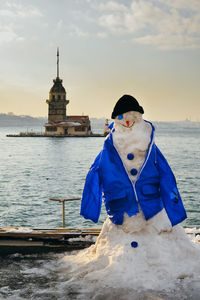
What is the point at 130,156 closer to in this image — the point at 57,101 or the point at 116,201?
the point at 116,201

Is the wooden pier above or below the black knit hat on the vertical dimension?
below

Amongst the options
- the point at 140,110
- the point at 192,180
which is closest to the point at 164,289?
the point at 140,110

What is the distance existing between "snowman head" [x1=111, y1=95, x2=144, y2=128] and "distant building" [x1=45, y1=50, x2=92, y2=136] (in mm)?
79608

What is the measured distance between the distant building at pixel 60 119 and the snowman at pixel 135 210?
79.7 m

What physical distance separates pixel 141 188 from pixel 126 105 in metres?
1.06

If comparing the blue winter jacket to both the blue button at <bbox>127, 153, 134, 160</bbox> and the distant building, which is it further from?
the distant building

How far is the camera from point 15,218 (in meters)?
16.4

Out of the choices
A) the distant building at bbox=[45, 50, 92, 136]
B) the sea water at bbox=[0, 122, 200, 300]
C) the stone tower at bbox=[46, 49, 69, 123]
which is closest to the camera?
the sea water at bbox=[0, 122, 200, 300]

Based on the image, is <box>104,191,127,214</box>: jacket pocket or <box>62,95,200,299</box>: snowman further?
<box>104,191,127,214</box>: jacket pocket

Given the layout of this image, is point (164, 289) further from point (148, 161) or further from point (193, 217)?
point (193, 217)

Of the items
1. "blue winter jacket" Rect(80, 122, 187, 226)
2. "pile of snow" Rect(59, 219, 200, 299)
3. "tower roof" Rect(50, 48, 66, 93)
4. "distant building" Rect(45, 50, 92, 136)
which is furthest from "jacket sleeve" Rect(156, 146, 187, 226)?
"tower roof" Rect(50, 48, 66, 93)

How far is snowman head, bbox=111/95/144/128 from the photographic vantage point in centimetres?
478

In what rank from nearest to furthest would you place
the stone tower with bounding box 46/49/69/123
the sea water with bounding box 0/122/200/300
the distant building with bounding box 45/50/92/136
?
the sea water with bounding box 0/122/200/300 < the stone tower with bounding box 46/49/69/123 < the distant building with bounding box 45/50/92/136

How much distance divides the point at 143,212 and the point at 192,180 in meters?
25.6
